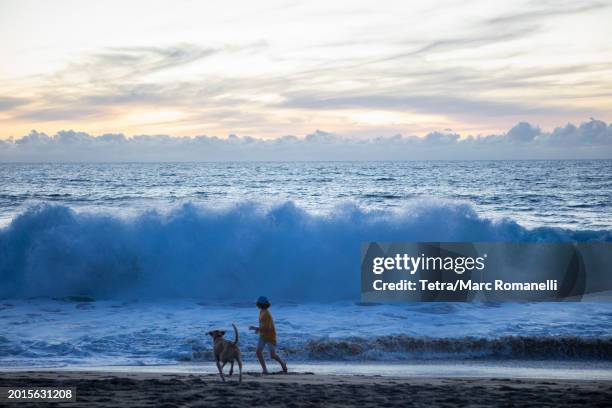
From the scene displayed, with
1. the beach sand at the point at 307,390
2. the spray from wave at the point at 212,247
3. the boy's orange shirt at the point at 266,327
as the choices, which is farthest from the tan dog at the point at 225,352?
the spray from wave at the point at 212,247

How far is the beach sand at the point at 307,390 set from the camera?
22.1ft

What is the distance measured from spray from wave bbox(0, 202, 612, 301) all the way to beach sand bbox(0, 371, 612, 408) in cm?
924

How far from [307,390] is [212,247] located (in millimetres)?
13404

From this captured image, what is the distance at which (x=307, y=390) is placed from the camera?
739 cm

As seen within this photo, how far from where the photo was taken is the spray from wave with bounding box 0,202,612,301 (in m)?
18.5

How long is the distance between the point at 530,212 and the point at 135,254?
2278 cm

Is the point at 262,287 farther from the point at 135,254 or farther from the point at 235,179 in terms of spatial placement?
the point at 235,179

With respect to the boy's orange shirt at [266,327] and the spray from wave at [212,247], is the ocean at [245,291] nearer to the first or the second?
the spray from wave at [212,247]

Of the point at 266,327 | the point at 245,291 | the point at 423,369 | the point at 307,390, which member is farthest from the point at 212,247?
the point at 307,390

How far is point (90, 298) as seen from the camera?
17.3 metres

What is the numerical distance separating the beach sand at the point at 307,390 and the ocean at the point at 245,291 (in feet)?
7.56

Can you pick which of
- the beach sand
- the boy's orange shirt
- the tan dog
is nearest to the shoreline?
the beach sand

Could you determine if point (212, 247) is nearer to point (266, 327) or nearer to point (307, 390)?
point (266, 327)

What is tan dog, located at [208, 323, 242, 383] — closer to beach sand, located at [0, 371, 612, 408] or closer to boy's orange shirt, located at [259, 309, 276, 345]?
beach sand, located at [0, 371, 612, 408]
